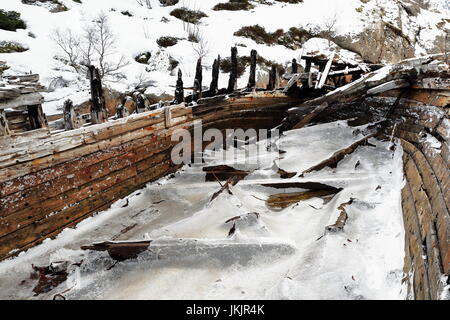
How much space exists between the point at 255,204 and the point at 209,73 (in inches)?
447

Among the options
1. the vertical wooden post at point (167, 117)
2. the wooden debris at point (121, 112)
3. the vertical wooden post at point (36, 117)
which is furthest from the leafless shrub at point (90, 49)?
the vertical wooden post at point (36, 117)

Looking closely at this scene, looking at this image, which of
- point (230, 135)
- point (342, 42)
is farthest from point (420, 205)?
point (342, 42)

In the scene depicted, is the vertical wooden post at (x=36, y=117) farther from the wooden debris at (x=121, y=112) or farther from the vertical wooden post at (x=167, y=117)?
the vertical wooden post at (x=167, y=117)

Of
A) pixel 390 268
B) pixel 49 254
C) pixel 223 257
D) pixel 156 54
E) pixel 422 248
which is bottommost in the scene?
pixel 49 254

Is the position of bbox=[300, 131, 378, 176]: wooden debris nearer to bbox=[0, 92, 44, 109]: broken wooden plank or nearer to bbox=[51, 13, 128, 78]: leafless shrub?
bbox=[0, 92, 44, 109]: broken wooden plank

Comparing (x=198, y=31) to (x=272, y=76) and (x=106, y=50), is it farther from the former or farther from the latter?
(x=272, y=76)

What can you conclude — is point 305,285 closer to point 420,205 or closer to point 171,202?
point 420,205

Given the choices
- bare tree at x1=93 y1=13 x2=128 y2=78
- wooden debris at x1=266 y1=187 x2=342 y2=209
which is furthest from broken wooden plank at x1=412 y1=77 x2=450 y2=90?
bare tree at x1=93 y1=13 x2=128 y2=78

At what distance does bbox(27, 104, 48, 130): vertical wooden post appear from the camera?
3965 millimetres

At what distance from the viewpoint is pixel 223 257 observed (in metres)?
3.50

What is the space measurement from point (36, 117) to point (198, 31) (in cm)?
1551

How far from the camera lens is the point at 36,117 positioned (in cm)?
401

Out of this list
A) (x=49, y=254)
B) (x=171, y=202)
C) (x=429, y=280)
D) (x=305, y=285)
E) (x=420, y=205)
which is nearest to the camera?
(x=429, y=280)

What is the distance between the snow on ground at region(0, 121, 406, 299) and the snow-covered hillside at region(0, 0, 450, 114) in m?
6.00
